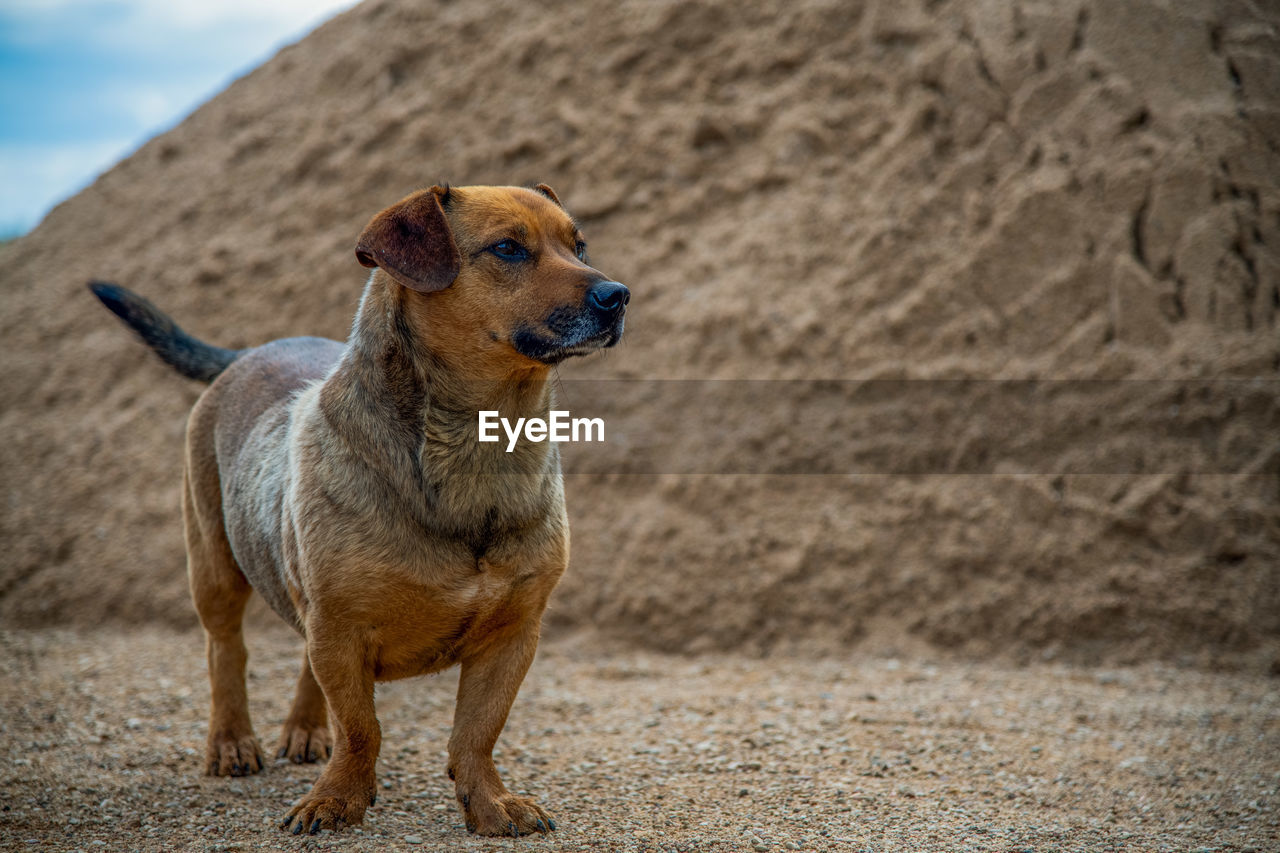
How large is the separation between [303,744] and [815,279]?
5282 mm

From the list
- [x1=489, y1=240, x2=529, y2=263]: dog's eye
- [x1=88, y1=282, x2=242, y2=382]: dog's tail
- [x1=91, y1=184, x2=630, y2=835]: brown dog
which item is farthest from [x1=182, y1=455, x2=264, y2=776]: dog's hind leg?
[x1=489, y1=240, x2=529, y2=263]: dog's eye

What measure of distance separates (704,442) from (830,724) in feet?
9.43

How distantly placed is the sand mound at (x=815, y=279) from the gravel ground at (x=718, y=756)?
65 centimetres

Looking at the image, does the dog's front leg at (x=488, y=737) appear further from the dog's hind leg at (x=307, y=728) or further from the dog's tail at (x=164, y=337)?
the dog's tail at (x=164, y=337)

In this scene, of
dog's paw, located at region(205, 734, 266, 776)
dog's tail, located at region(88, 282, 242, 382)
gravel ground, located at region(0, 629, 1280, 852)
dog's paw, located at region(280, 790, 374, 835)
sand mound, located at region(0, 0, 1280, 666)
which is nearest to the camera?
dog's paw, located at region(280, 790, 374, 835)

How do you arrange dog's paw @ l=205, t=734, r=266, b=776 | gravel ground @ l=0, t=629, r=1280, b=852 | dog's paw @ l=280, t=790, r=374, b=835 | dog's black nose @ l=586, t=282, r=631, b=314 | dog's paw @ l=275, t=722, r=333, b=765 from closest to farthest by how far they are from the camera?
dog's black nose @ l=586, t=282, r=631, b=314, dog's paw @ l=280, t=790, r=374, b=835, gravel ground @ l=0, t=629, r=1280, b=852, dog's paw @ l=205, t=734, r=266, b=776, dog's paw @ l=275, t=722, r=333, b=765

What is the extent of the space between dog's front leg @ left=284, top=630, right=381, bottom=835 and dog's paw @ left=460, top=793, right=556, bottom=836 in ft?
1.37

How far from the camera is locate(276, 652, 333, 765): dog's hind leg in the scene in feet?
17.7

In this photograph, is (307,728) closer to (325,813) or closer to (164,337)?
(325,813)

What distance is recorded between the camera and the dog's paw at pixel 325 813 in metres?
4.15

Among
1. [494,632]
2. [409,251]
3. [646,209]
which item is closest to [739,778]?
[494,632]

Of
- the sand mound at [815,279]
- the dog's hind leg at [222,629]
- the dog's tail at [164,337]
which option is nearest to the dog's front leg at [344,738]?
the dog's hind leg at [222,629]

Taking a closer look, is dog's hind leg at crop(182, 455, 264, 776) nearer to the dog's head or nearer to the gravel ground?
the gravel ground

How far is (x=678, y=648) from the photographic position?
791cm
